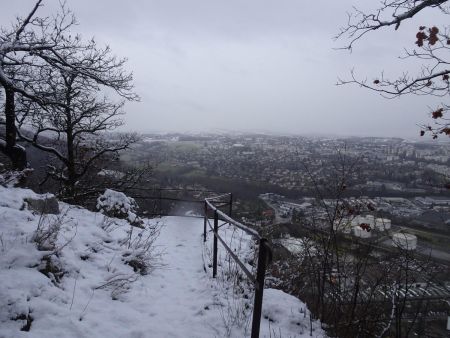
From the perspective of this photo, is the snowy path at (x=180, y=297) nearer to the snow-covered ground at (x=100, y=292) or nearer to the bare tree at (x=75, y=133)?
the snow-covered ground at (x=100, y=292)

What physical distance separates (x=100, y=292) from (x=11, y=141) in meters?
7.09

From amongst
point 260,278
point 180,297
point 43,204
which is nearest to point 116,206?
point 43,204

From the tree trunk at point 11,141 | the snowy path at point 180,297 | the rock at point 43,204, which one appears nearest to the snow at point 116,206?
the snowy path at point 180,297

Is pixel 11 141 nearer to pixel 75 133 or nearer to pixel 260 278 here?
pixel 75 133

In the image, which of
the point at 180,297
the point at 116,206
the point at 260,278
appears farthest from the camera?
the point at 116,206

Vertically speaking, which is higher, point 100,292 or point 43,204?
point 43,204

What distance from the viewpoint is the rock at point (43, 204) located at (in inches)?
196

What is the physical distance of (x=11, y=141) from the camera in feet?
28.6

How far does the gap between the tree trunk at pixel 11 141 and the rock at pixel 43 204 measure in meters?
3.96

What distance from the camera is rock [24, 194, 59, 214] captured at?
196 inches

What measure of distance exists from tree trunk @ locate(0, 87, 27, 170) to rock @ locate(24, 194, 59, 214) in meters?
3.96

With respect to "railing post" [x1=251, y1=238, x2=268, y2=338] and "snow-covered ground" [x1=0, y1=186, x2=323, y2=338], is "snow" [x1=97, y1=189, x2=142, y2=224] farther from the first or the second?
"railing post" [x1=251, y1=238, x2=268, y2=338]

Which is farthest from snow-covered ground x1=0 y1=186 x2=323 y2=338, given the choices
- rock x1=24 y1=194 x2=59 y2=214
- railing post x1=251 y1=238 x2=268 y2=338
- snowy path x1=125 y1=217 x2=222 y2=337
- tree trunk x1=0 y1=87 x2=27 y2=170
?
tree trunk x1=0 y1=87 x2=27 y2=170

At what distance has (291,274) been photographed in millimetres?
5504
